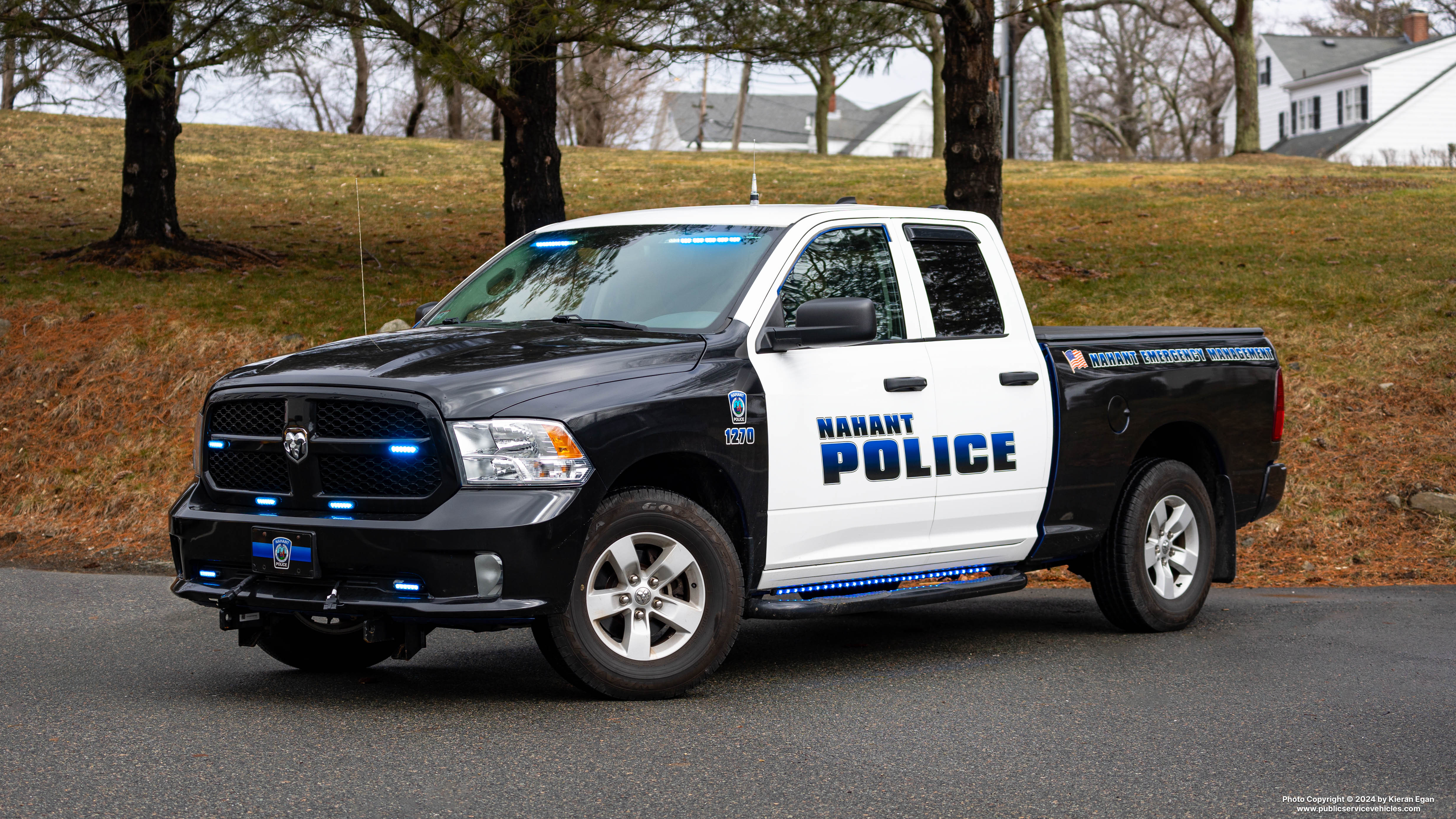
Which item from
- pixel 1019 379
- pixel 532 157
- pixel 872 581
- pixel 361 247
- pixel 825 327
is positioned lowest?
pixel 872 581

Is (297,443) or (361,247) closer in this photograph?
(297,443)

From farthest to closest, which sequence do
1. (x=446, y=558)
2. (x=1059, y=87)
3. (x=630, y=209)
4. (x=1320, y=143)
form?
(x=1320, y=143), (x=1059, y=87), (x=630, y=209), (x=446, y=558)

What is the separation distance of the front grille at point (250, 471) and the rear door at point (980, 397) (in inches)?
115

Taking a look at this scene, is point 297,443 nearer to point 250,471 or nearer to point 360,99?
point 250,471

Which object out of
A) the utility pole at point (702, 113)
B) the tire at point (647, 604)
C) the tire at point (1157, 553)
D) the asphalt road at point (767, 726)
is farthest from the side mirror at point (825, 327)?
Result: the utility pole at point (702, 113)

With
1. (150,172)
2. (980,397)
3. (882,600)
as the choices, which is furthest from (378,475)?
(150,172)

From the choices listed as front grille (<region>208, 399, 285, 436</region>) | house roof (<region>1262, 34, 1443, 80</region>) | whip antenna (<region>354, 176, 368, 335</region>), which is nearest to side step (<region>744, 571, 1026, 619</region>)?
front grille (<region>208, 399, 285, 436</region>)

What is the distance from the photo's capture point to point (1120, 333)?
7.97 meters

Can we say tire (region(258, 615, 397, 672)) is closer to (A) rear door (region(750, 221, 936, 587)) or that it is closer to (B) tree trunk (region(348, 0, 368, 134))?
(A) rear door (region(750, 221, 936, 587))

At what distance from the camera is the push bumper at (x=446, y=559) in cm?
544

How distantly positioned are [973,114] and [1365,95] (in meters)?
44.9

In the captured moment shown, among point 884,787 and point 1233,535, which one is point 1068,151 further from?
point 884,787

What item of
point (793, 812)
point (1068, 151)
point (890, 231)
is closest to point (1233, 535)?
point (890, 231)

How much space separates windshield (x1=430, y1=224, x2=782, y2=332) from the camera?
6.64 meters
